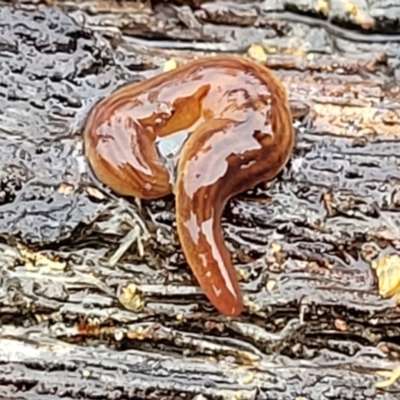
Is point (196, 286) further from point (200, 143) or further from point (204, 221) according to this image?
Result: point (200, 143)

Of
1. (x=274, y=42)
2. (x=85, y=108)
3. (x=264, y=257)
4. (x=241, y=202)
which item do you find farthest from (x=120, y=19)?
(x=264, y=257)

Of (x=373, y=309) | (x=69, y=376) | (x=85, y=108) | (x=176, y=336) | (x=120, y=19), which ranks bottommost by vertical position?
(x=69, y=376)

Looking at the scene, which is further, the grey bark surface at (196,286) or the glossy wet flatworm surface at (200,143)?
the grey bark surface at (196,286)

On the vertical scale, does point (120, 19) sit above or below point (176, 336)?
above

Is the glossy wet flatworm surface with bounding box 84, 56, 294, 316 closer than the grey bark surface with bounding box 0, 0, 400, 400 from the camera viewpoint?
Yes

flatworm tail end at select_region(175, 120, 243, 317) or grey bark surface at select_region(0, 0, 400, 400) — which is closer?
flatworm tail end at select_region(175, 120, 243, 317)

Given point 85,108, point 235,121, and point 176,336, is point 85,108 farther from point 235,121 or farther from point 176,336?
point 176,336

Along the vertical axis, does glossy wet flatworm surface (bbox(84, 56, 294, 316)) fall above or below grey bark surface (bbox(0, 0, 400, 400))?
above

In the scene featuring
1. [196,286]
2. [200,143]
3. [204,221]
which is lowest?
[196,286]

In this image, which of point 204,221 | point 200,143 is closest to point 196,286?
point 204,221

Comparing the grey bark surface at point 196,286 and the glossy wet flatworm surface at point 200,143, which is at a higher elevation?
the glossy wet flatworm surface at point 200,143

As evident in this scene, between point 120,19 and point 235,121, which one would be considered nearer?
point 235,121
